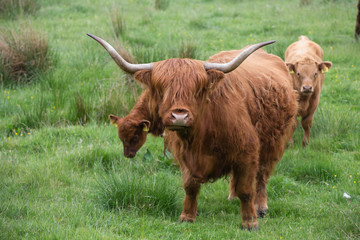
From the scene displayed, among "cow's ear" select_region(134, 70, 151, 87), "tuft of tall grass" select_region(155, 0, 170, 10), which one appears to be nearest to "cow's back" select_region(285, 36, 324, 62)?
"cow's ear" select_region(134, 70, 151, 87)

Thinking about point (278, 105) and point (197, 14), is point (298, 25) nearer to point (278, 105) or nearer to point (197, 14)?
point (197, 14)

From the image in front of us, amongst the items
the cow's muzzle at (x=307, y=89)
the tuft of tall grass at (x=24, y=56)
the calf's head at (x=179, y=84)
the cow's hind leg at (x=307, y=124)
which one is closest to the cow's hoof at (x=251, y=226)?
the calf's head at (x=179, y=84)

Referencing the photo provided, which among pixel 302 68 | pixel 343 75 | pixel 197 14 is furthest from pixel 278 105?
pixel 197 14

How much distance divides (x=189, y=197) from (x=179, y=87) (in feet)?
4.05

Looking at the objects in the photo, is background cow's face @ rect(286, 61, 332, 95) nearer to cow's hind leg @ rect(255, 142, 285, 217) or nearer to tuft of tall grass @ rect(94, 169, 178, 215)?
cow's hind leg @ rect(255, 142, 285, 217)

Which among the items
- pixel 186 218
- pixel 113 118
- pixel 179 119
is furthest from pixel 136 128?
pixel 179 119

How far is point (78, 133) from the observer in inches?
248

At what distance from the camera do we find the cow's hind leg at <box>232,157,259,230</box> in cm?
414

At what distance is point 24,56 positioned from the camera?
27.6 ft

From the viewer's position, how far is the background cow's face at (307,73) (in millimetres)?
6845

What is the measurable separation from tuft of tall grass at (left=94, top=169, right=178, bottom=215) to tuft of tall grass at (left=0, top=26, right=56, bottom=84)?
442 cm

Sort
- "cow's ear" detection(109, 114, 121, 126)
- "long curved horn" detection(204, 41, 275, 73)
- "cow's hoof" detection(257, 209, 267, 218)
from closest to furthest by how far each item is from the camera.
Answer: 1. "long curved horn" detection(204, 41, 275, 73)
2. "cow's hoof" detection(257, 209, 267, 218)
3. "cow's ear" detection(109, 114, 121, 126)

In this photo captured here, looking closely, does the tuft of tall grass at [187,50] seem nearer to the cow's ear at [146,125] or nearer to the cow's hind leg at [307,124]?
the cow's hind leg at [307,124]

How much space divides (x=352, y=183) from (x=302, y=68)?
96.2 inches
